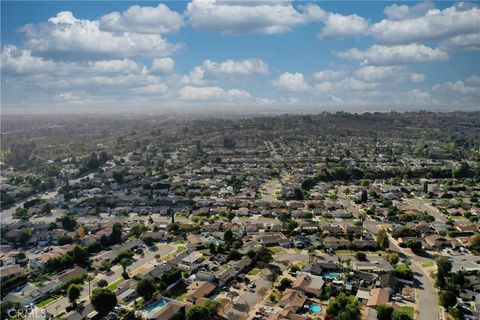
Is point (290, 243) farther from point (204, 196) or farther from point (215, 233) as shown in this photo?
point (204, 196)

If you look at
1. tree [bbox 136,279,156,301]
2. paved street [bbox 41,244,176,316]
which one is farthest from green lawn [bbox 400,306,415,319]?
paved street [bbox 41,244,176,316]

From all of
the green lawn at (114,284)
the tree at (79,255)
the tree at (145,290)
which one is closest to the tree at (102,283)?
the green lawn at (114,284)

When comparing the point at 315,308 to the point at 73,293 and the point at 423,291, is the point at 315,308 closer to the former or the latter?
the point at 423,291

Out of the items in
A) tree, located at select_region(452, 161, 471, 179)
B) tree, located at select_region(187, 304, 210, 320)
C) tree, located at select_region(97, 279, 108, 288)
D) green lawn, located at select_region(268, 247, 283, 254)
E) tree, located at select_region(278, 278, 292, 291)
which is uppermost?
tree, located at select_region(452, 161, 471, 179)

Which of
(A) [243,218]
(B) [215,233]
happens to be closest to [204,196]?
(A) [243,218]

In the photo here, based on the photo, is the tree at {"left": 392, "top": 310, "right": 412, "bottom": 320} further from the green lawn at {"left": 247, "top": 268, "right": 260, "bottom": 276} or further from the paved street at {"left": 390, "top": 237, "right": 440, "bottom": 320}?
the green lawn at {"left": 247, "top": 268, "right": 260, "bottom": 276}

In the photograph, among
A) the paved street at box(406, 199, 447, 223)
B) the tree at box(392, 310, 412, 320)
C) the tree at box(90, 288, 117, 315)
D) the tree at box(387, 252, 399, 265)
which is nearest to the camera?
the tree at box(392, 310, 412, 320)

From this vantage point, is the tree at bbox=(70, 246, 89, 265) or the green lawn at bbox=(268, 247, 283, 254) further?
the green lawn at bbox=(268, 247, 283, 254)
